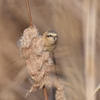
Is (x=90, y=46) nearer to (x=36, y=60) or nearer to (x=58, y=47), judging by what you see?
(x=36, y=60)

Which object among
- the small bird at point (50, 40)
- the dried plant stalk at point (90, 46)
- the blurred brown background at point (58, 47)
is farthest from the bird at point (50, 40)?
the blurred brown background at point (58, 47)

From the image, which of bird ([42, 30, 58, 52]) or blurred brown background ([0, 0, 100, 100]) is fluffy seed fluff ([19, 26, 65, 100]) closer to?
bird ([42, 30, 58, 52])

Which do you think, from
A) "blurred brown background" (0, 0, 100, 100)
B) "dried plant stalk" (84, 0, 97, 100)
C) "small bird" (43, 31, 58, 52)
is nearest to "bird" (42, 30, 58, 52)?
"small bird" (43, 31, 58, 52)

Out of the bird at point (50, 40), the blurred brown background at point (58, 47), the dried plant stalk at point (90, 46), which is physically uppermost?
the bird at point (50, 40)

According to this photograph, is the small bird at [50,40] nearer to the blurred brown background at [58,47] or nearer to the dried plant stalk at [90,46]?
the dried plant stalk at [90,46]

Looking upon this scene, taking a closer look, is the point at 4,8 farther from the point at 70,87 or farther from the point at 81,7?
the point at 70,87

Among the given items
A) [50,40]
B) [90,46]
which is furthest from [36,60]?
[90,46]
